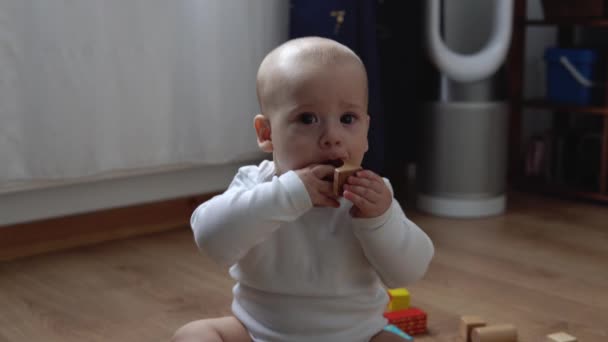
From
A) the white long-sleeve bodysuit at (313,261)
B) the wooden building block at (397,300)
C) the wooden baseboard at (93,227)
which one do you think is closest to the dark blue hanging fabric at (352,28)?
the wooden baseboard at (93,227)

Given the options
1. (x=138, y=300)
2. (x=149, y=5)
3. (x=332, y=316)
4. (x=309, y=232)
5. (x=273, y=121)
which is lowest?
(x=138, y=300)

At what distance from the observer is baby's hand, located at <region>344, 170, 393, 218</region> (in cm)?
90

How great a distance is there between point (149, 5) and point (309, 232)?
966 mm

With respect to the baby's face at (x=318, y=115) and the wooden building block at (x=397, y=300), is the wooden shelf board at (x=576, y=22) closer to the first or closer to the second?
the wooden building block at (x=397, y=300)

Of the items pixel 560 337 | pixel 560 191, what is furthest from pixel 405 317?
pixel 560 191

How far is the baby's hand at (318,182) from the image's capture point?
0.91 metres

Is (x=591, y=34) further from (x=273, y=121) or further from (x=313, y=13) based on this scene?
(x=273, y=121)

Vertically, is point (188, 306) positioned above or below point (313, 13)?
below

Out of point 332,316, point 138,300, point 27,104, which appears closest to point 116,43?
point 27,104

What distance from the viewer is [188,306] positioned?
1.40 meters

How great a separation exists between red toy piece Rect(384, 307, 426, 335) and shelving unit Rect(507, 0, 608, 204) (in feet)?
3.81

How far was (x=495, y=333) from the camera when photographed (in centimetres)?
118

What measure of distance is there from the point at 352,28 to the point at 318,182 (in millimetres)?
1111

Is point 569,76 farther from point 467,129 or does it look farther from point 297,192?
point 297,192
